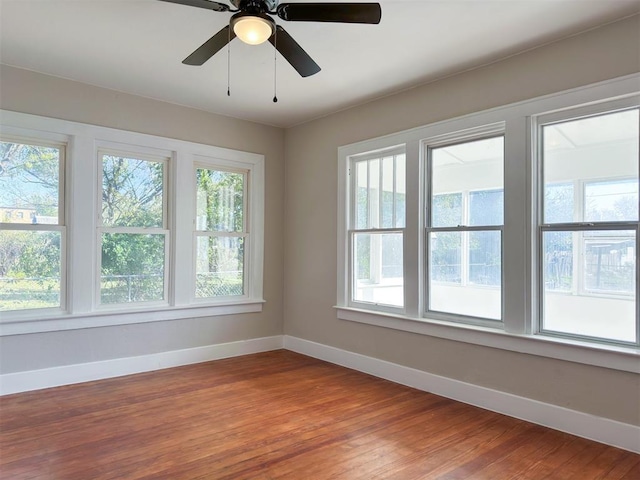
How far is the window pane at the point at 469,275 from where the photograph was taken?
3.43 metres

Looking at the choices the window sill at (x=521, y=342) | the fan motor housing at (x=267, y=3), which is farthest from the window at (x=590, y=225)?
the fan motor housing at (x=267, y=3)

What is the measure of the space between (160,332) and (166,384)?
2.23 ft

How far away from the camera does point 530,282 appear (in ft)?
10.3

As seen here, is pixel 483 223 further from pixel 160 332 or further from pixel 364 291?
pixel 160 332

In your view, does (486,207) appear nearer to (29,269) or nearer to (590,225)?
(590,225)

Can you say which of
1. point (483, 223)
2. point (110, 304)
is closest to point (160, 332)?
point (110, 304)

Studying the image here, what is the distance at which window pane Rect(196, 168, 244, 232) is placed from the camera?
15.8ft

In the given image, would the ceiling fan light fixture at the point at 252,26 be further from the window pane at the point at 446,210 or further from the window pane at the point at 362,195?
the window pane at the point at 362,195

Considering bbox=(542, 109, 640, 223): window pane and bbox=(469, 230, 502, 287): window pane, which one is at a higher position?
bbox=(542, 109, 640, 223): window pane

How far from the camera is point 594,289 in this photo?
2891mm

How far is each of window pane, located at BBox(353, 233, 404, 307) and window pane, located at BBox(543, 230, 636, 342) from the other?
1372 millimetres

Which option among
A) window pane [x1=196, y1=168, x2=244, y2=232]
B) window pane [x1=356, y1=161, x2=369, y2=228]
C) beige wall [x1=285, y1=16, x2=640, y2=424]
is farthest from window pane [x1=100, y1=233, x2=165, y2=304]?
window pane [x1=356, y1=161, x2=369, y2=228]

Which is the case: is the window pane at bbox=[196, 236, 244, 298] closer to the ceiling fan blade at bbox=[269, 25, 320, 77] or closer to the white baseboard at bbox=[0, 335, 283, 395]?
the white baseboard at bbox=[0, 335, 283, 395]

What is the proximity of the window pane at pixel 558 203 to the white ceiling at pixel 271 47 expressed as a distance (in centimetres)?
105
